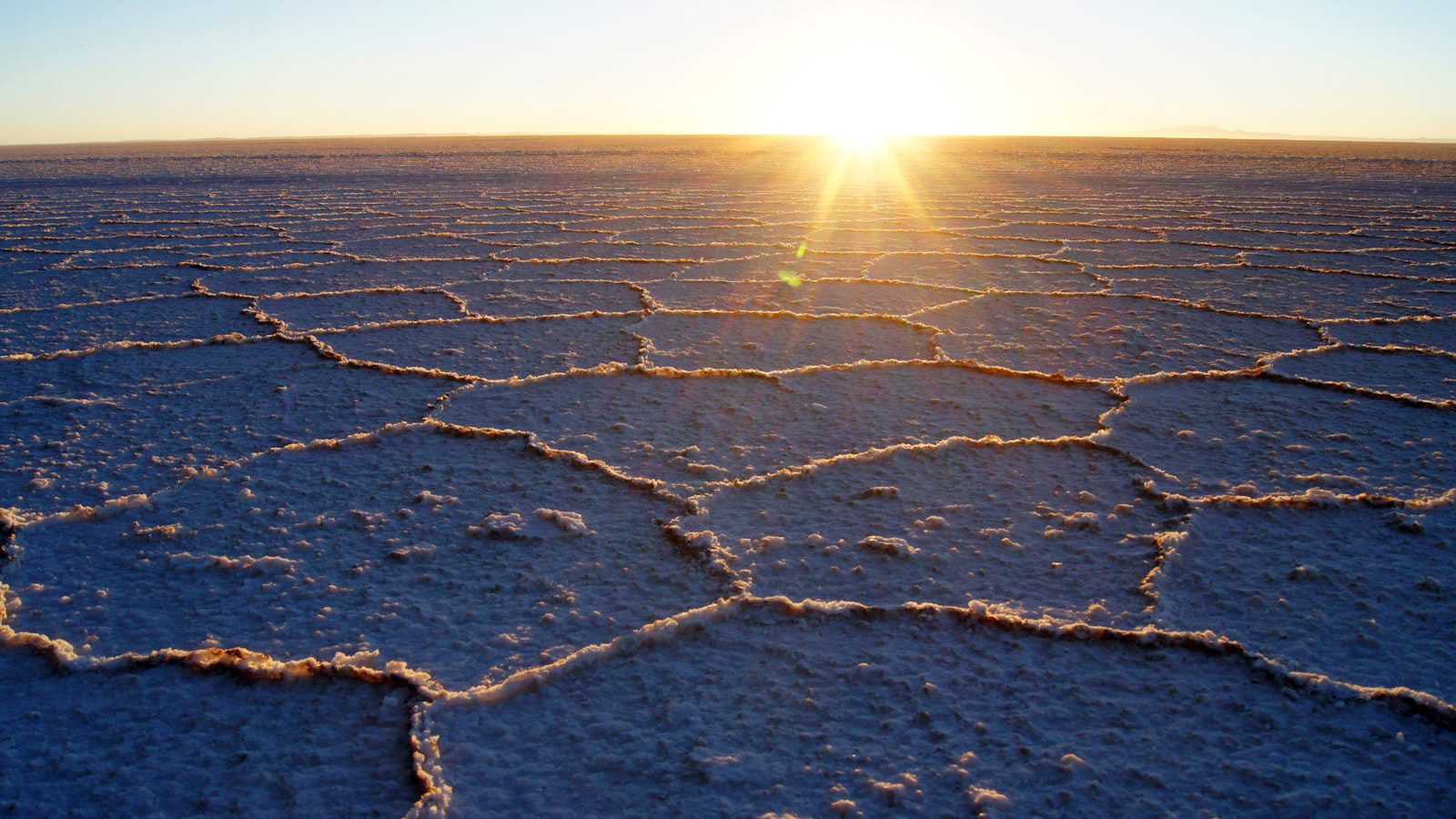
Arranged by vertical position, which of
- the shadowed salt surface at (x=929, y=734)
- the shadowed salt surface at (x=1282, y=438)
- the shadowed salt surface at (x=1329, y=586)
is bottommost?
the shadowed salt surface at (x=929, y=734)

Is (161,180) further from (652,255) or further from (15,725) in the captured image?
(15,725)

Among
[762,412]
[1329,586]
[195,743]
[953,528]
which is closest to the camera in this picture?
[195,743]

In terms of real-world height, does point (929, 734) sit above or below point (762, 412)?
below

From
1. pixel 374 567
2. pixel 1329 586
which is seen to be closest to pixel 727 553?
pixel 374 567

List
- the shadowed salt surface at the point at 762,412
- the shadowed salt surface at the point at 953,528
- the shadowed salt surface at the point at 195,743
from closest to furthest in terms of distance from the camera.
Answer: the shadowed salt surface at the point at 195,743 < the shadowed salt surface at the point at 953,528 < the shadowed salt surface at the point at 762,412

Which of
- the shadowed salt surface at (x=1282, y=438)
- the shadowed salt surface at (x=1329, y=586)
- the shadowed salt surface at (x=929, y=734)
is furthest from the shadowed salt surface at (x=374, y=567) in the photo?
the shadowed salt surface at (x=1282, y=438)

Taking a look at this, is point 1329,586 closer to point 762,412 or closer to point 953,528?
point 953,528

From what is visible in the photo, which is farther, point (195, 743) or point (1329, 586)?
point (1329, 586)

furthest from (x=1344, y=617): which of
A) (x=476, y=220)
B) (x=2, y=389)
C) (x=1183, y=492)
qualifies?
(x=476, y=220)

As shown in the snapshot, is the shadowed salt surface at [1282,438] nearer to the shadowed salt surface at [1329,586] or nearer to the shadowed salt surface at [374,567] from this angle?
the shadowed salt surface at [1329,586]
